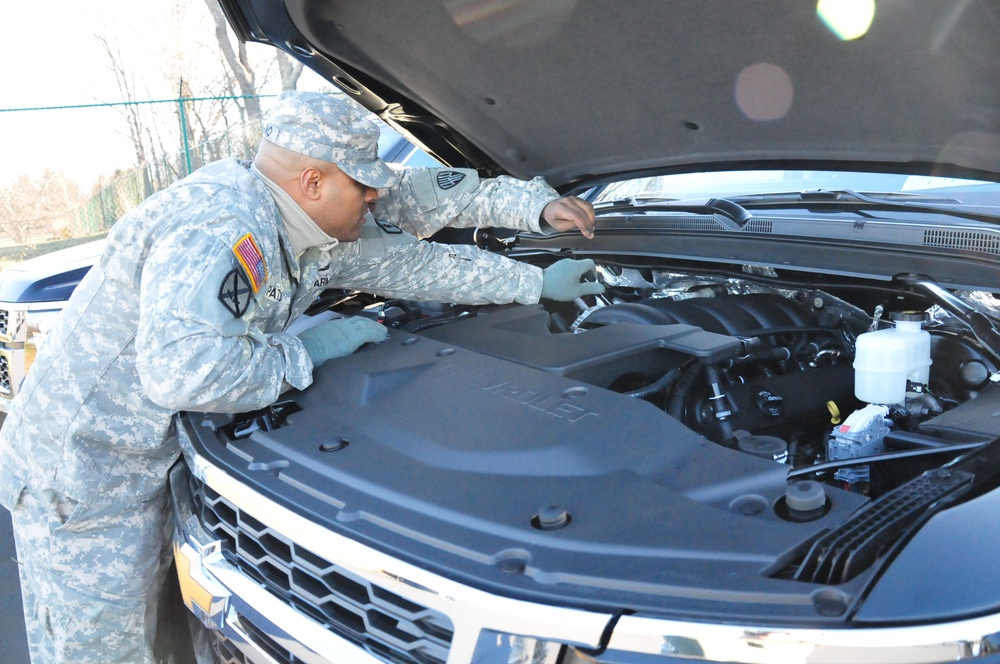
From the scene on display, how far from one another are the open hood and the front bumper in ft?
3.69

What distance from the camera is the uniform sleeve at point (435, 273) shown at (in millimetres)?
2217

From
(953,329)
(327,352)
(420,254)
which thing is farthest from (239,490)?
(953,329)

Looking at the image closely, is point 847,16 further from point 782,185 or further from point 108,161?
point 108,161

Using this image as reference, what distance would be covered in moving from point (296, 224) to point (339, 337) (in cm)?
29

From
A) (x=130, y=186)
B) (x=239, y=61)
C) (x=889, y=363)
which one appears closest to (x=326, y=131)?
(x=889, y=363)

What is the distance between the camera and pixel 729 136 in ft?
7.03

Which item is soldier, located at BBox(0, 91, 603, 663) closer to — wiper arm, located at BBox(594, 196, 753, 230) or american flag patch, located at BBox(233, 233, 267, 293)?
american flag patch, located at BBox(233, 233, 267, 293)

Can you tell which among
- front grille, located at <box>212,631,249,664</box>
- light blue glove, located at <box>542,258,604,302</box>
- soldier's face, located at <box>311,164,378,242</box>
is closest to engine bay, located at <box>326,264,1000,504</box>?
light blue glove, located at <box>542,258,604,302</box>

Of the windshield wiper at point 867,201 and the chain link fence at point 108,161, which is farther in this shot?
the chain link fence at point 108,161

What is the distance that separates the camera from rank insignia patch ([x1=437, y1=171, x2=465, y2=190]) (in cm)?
242

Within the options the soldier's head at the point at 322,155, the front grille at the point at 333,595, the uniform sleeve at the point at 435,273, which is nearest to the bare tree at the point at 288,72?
the uniform sleeve at the point at 435,273

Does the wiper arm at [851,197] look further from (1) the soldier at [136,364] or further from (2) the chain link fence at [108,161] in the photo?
(2) the chain link fence at [108,161]

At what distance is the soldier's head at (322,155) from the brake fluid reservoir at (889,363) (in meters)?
1.13

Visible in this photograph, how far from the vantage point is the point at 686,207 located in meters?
2.49
